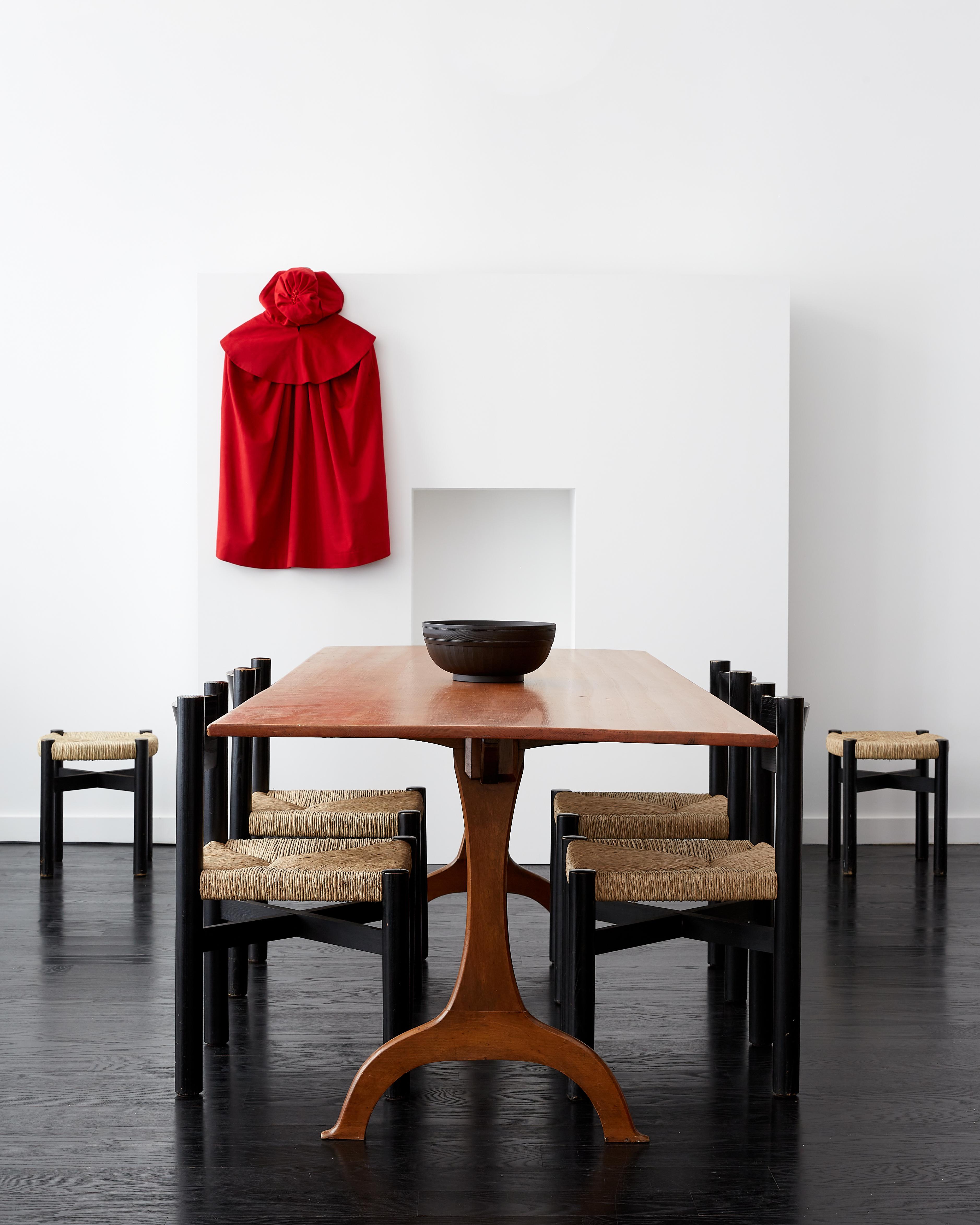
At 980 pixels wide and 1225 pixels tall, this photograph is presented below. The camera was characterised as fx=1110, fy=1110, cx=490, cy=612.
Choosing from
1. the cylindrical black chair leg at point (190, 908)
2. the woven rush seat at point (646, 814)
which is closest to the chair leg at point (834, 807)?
the woven rush seat at point (646, 814)

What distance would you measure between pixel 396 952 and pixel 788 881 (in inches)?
30.7

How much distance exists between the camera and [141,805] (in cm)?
401

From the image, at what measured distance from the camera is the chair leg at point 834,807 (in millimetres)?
4227

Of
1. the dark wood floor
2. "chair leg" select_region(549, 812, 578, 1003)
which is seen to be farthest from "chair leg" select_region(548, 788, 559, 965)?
the dark wood floor

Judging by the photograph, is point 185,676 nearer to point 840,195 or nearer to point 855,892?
point 855,892

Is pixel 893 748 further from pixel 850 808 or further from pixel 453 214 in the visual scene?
pixel 453 214

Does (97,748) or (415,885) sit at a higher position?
(97,748)

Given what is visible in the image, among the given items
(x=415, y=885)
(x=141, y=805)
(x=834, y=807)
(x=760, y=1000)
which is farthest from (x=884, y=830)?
(x=141, y=805)

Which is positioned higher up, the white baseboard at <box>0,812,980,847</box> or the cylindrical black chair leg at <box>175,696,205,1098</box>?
the cylindrical black chair leg at <box>175,696,205,1098</box>

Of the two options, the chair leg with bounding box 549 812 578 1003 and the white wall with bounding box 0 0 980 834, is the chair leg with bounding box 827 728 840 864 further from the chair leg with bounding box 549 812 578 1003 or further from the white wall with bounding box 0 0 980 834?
the chair leg with bounding box 549 812 578 1003

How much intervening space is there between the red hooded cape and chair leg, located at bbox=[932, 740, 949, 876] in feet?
7.22

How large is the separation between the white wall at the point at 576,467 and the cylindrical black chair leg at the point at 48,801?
0.63 meters

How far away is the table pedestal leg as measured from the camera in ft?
6.72

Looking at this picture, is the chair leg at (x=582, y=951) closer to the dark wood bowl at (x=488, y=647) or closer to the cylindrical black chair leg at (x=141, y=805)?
the dark wood bowl at (x=488, y=647)
